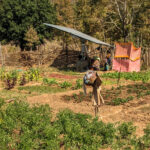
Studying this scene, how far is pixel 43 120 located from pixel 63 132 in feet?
2.47

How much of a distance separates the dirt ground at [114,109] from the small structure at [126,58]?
21.7ft

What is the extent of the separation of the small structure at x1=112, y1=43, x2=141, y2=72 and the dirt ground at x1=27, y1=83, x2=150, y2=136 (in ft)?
21.7

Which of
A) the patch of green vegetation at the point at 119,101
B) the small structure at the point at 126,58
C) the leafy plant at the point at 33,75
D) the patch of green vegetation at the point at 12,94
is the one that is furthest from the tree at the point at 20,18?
the patch of green vegetation at the point at 119,101

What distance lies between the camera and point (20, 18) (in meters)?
28.8

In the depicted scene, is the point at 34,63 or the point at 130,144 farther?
the point at 34,63

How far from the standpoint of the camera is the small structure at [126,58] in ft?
47.4

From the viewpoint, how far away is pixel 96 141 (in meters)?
4.42

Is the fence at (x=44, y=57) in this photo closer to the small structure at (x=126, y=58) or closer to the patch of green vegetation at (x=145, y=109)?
the small structure at (x=126, y=58)

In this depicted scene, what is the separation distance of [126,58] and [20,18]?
18.0 m

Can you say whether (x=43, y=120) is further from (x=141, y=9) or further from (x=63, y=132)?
(x=141, y=9)

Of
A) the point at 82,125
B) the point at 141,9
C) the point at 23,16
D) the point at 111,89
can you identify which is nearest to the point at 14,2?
the point at 23,16

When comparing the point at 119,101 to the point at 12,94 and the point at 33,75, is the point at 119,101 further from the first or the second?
the point at 33,75

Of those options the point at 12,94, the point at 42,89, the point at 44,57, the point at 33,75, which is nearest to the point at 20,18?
the point at 44,57

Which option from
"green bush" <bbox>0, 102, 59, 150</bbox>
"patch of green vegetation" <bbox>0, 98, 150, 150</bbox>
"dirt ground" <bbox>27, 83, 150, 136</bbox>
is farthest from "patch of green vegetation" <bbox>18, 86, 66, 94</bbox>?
"patch of green vegetation" <bbox>0, 98, 150, 150</bbox>
